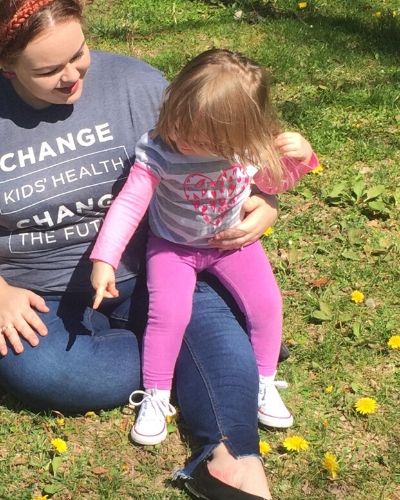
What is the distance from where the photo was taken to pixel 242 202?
273cm

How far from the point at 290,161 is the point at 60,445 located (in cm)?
121

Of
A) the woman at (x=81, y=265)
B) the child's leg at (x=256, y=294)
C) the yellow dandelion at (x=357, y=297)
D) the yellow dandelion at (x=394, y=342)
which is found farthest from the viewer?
the yellow dandelion at (x=357, y=297)

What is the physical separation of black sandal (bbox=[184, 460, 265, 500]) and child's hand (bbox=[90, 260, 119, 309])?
60 cm

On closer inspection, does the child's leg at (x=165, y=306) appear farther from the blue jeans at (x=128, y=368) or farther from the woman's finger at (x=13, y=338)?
the woman's finger at (x=13, y=338)

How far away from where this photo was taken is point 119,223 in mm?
2586

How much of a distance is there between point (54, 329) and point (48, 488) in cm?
52

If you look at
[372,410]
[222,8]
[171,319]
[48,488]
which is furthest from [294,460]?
[222,8]

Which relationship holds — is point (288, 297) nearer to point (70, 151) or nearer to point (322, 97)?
point (70, 151)

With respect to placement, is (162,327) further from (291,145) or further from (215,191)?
(291,145)

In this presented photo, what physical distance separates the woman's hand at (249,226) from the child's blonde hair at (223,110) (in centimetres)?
27

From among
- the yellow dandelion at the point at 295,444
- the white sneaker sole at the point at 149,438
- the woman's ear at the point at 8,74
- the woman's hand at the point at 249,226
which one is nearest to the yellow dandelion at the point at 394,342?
the yellow dandelion at the point at 295,444

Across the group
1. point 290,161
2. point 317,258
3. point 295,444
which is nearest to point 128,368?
point 295,444

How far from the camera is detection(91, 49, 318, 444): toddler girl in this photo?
2.36 m

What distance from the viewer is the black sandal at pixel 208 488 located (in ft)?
7.93
